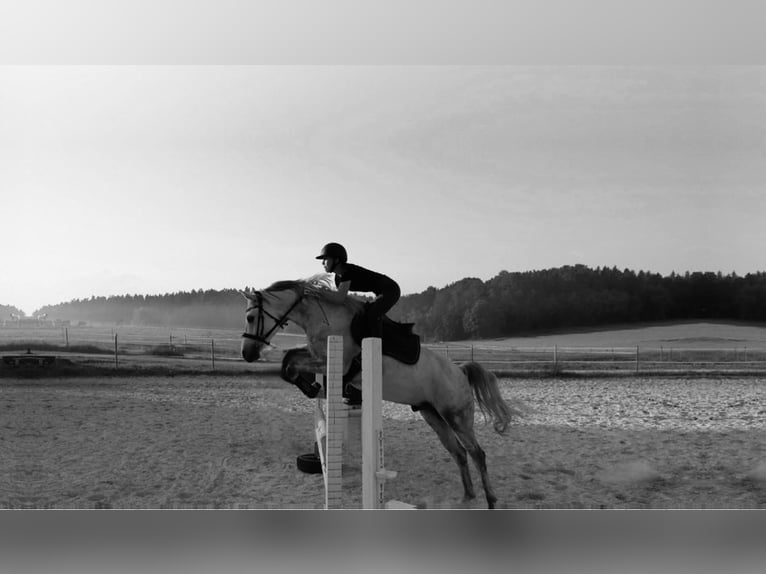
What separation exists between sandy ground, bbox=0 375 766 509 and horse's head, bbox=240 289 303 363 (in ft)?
3.67

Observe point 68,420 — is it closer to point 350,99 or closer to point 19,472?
point 19,472

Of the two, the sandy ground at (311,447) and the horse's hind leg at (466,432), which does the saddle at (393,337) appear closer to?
the horse's hind leg at (466,432)

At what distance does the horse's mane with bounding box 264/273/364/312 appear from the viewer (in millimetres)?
2438

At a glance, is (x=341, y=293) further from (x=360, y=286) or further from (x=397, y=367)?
(x=397, y=367)

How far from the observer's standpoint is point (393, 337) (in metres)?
2.51

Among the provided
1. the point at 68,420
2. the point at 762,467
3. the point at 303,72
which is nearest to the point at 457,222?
the point at 303,72

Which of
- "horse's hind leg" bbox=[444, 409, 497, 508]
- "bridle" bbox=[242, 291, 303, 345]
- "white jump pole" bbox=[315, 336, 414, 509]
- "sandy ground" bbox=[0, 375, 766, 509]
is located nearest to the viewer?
"white jump pole" bbox=[315, 336, 414, 509]

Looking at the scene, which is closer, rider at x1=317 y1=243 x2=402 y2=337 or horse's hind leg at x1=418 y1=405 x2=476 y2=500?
rider at x1=317 y1=243 x2=402 y2=337

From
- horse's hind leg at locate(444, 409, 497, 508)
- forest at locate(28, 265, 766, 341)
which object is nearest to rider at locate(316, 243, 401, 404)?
horse's hind leg at locate(444, 409, 497, 508)

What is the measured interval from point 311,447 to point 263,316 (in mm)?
1463

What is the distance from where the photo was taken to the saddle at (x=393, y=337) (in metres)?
2.46

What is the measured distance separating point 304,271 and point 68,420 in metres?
1.64

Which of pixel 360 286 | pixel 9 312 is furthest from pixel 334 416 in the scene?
pixel 9 312

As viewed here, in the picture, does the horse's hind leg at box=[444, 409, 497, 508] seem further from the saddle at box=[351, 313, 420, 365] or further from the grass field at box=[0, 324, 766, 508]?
the grass field at box=[0, 324, 766, 508]
